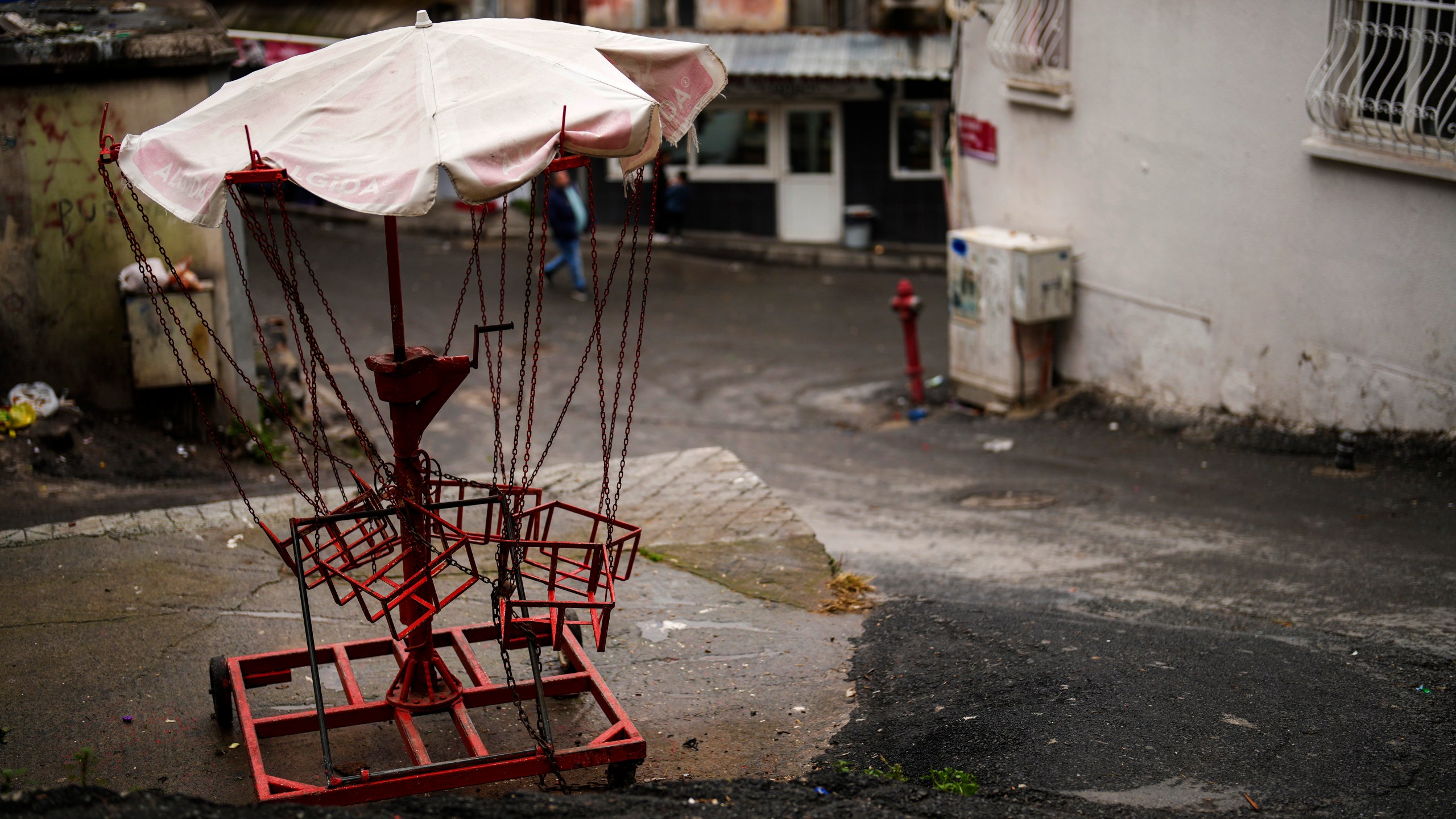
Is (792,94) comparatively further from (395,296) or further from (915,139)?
(395,296)

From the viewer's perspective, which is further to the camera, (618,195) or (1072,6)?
(618,195)

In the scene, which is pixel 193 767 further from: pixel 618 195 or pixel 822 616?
pixel 618 195

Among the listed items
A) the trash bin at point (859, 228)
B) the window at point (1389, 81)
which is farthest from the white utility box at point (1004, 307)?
the trash bin at point (859, 228)

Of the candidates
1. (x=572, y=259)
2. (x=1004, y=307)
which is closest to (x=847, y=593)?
(x=1004, y=307)

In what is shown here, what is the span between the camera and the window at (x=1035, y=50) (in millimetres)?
11000

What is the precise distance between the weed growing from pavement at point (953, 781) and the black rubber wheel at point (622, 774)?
961 millimetres

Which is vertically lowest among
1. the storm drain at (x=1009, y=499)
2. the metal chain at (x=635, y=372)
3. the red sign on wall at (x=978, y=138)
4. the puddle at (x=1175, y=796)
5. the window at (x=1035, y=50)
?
the storm drain at (x=1009, y=499)

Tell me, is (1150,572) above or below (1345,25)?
below

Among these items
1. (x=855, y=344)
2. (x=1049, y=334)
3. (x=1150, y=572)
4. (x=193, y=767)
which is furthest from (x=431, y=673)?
(x=855, y=344)

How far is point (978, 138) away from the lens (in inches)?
492

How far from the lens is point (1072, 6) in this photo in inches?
428

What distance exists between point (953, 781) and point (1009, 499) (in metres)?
5.10

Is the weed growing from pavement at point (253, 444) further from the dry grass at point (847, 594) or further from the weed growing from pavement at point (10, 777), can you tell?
the weed growing from pavement at point (10, 777)

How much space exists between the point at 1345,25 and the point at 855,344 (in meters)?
7.06
